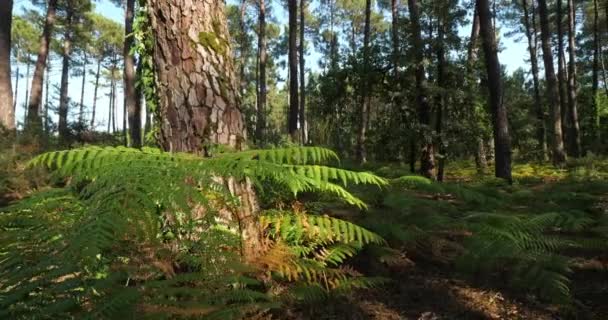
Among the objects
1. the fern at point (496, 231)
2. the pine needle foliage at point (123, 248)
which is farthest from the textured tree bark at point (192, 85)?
the fern at point (496, 231)

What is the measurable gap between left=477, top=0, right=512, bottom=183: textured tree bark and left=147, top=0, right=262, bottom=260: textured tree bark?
6875mm

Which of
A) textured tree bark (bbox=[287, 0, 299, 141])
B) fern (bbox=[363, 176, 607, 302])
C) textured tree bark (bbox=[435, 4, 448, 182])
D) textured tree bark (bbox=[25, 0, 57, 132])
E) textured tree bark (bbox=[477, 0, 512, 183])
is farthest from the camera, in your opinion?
textured tree bark (bbox=[287, 0, 299, 141])

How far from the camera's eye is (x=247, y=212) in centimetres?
241

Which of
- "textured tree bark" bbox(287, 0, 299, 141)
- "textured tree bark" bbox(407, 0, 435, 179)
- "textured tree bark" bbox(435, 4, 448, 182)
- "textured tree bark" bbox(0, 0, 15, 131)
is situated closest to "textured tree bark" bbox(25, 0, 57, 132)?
"textured tree bark" bbox(0, 0, 15, 131)

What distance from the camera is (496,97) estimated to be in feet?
27.0

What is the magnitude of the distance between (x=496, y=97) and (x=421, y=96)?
1.51 metres

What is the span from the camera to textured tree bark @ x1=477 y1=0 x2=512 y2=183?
8164 millimetres

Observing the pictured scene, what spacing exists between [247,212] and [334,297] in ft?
2.95

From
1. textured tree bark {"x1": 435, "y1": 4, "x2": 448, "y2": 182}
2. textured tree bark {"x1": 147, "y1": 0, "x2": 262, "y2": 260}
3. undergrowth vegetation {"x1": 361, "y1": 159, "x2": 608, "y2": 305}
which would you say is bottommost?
undergrowth vegetation {"x1": 361, "y1": 159, "x2": 608, "y2": 305}

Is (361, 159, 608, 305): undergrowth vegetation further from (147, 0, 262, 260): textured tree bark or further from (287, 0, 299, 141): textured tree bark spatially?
(287, 0, 299, 141): textured tree bark

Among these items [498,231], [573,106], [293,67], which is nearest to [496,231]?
[498,231]

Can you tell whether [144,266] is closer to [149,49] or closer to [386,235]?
[149,49]

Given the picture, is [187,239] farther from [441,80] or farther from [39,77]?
[39,77]

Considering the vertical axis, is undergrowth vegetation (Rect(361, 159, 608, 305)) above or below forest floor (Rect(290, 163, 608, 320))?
above
